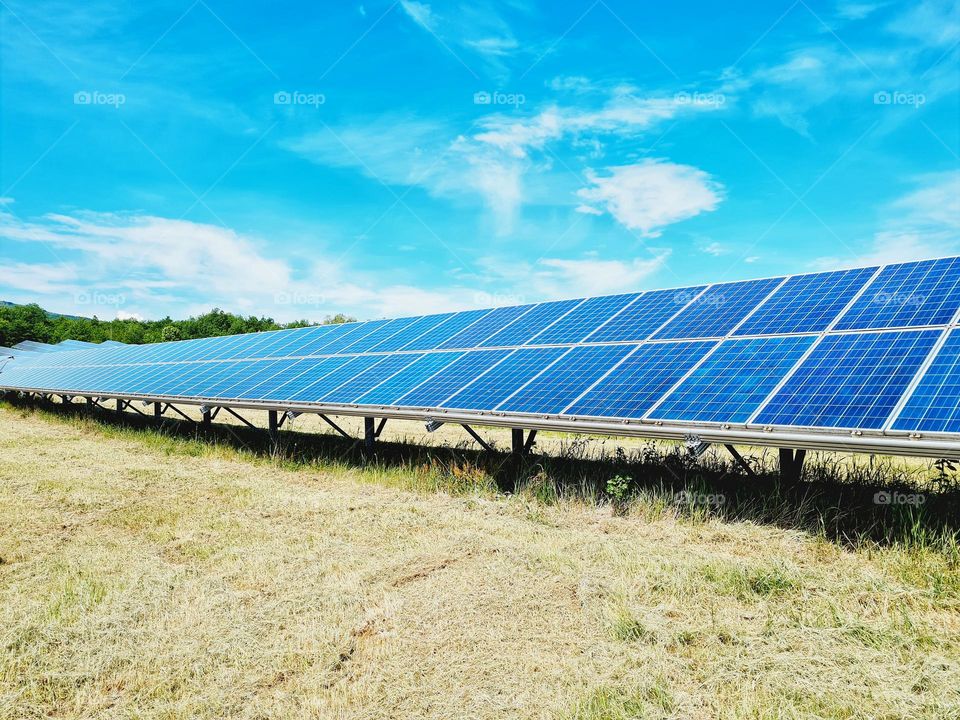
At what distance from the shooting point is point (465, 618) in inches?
282

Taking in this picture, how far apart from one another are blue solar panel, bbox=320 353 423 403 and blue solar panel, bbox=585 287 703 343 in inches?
219

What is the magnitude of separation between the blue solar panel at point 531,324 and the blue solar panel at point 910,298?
777cm

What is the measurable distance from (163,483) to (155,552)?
553cm

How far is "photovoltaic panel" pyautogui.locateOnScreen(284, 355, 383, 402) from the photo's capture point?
17250 millimetres

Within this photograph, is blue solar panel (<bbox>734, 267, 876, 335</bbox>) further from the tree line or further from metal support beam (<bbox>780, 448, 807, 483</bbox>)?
the tree line

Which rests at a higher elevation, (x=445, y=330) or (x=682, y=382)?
(x=445, y=330)

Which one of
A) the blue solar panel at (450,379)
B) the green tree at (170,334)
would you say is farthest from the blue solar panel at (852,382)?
the green tree at (170,334)

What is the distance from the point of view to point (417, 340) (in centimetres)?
2048

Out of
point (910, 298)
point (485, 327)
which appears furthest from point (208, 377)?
point (910, 298)

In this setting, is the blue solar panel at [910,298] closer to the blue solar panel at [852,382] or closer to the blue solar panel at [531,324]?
the blue solar panel at [852,382]

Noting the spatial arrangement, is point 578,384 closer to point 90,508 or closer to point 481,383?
point 481,383

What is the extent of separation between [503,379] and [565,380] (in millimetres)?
1678

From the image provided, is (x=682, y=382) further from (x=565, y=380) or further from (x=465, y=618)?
(x=465, y=618)

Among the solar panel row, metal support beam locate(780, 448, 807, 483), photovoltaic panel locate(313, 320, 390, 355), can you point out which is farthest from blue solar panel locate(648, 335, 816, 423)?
photovoltaic panel locate(313, 320, 390, 355)
